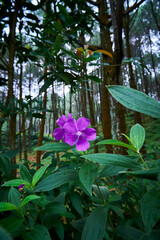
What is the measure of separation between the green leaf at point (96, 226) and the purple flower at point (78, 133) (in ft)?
0.75

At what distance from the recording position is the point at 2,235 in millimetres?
156

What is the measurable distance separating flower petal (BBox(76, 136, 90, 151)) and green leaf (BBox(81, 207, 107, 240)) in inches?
8.8

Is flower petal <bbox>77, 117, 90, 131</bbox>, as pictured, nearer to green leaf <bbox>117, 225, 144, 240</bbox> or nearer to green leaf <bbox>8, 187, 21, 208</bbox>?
green leaf <bbox>8, 187, 21, 208</bbox>

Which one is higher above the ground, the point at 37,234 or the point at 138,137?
the point at 138,137

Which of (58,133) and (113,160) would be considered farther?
(58,133)

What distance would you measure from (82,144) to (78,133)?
0.16 feet

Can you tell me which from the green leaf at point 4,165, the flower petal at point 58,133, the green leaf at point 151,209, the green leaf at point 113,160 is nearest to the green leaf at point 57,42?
the flower petal at point 58,133

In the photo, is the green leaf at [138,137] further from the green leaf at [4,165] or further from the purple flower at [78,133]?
the green leaf at [4,165]

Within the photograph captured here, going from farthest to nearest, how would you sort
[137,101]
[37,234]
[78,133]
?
1. [78,133]
2. [37,234]
3. [137,101]

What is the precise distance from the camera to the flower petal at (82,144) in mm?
490

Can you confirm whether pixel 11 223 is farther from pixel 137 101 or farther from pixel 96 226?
pixel 137 101

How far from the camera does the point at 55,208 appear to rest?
0.52 m

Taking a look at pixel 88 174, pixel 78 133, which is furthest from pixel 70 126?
pixel 88 174

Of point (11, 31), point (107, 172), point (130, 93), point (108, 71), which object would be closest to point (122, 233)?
point (107, 172)
